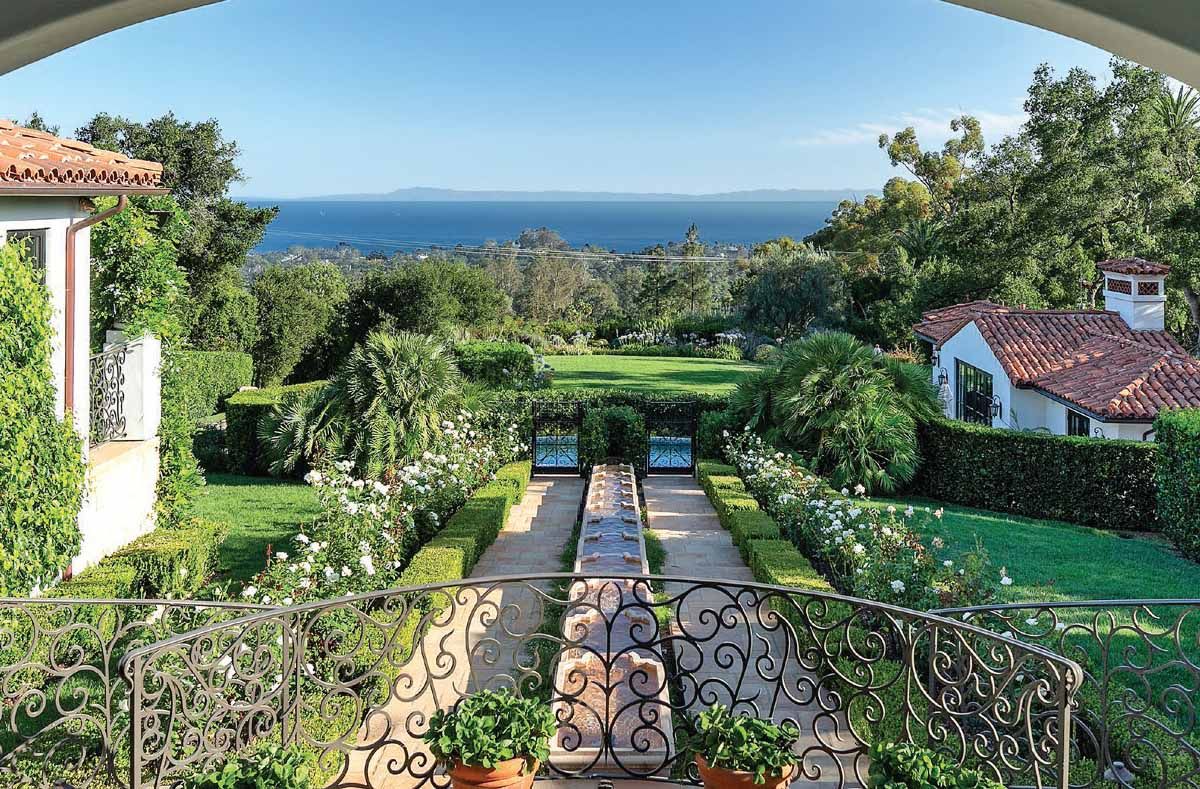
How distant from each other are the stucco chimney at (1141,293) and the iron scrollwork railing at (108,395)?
15.5 m

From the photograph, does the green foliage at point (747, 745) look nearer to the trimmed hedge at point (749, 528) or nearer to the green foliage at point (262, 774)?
the green foliage at point (262, 774)

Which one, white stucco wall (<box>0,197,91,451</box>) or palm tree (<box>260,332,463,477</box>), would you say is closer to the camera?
white stucco wall (<box>0,197,91,451</box>)

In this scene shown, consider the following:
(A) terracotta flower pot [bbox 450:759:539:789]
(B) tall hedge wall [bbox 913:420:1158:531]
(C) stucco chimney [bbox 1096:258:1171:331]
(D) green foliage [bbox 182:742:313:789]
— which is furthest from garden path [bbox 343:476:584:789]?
(C) stucco chimney [bbox 1096:258:1171:331]

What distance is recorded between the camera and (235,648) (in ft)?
12.8

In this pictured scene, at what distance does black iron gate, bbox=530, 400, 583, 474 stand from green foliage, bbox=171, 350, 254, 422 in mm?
7760

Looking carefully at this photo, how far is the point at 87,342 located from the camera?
8812mm

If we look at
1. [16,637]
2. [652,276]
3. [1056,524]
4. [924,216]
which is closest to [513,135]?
[652,276]

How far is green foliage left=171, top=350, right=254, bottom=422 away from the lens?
870 inches

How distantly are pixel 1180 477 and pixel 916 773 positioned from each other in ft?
34.9

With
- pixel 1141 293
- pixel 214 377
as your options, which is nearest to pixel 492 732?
pixel 1141 293

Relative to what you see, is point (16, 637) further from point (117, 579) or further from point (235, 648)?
point (235, 648)

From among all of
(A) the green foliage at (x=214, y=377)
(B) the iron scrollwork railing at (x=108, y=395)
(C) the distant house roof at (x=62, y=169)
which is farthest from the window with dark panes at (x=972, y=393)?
(A) the green foliage at (x=214, y=377)

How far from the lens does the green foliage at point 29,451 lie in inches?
277

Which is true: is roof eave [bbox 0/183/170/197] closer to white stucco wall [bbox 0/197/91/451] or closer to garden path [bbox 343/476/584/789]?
white stucco wall [bbox 0/197/91/451]
